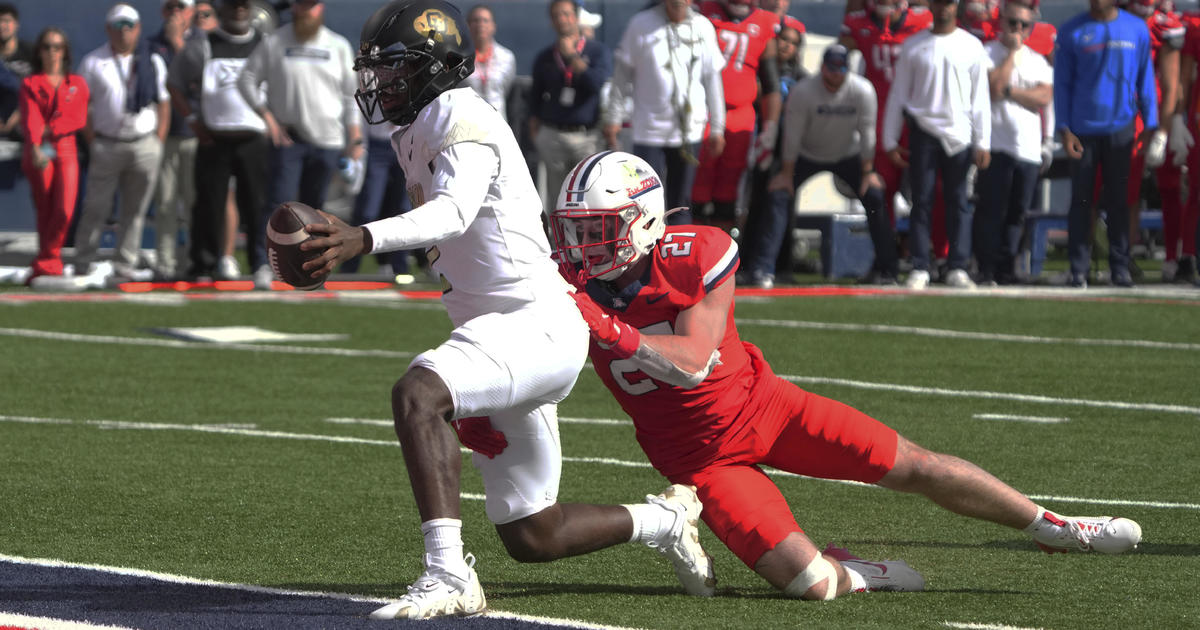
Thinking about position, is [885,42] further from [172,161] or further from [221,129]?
[172,161]

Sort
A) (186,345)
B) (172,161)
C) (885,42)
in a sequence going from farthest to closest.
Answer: (172,161) → (885,42) → (186,345)

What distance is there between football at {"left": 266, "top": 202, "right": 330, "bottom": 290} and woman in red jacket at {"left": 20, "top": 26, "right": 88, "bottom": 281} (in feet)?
35.4

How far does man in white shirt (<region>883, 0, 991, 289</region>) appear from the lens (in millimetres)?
14367

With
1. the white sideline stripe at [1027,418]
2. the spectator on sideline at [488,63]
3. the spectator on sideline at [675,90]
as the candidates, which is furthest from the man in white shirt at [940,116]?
the white sideline stripe at [1027,418]

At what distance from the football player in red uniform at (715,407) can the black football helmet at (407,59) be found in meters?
0.52

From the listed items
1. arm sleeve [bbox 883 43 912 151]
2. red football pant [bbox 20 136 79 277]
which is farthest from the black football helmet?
red football pant [bbox 20 136 79 277]

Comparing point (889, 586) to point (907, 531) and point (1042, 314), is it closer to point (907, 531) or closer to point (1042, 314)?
point (907, 531)

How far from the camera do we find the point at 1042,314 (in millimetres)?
13195

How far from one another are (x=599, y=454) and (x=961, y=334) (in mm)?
4773

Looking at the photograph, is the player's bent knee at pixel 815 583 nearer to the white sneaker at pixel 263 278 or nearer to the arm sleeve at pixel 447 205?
the arm sleeve at pixel 447 205

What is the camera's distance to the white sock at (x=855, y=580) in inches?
210

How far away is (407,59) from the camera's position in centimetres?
520

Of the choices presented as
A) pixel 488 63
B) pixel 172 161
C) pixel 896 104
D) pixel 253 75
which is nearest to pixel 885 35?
pixel 896 104

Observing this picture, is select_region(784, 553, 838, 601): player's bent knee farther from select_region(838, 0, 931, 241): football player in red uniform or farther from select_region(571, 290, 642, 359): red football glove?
select_region(838, 0, 931, 241): football player in red uniform
